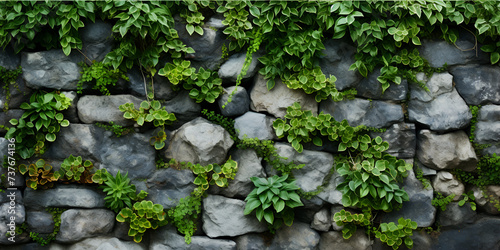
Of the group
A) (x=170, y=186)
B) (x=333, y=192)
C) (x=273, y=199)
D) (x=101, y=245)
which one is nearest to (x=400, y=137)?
(x=333, y=192)

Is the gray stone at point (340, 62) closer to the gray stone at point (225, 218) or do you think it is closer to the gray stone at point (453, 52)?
the gray stone at point (453, 52)

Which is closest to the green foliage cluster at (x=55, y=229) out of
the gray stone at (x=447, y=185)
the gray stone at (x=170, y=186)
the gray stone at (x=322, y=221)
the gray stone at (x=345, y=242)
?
the gray stone at (x=170, y=186)

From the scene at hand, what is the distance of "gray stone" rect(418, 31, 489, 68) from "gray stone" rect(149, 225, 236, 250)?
99.2 inches

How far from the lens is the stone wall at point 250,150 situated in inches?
148

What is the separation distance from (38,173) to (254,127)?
1.94 m

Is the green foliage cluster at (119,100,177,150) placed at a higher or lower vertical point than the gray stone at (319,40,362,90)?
lower

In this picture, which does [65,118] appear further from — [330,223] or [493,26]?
[493,26]

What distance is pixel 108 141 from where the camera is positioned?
3801 millimetres

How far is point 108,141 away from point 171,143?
22.1 inches

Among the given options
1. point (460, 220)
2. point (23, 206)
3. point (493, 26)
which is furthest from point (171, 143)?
point (493, 26)

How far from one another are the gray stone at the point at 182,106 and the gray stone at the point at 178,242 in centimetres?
106

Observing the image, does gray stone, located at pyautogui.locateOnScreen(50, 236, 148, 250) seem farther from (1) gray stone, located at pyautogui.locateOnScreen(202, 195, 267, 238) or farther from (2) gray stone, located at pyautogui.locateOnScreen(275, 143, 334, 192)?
(2) gray stone, located at pyautogui.locateOnScreen(275, 143, 334, 192)

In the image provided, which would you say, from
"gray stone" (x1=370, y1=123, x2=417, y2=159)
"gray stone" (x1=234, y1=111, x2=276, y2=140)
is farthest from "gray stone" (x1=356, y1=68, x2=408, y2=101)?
"gray stone" (x1=234, y1=111, x2=276, y2=140)

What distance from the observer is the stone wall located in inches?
148
